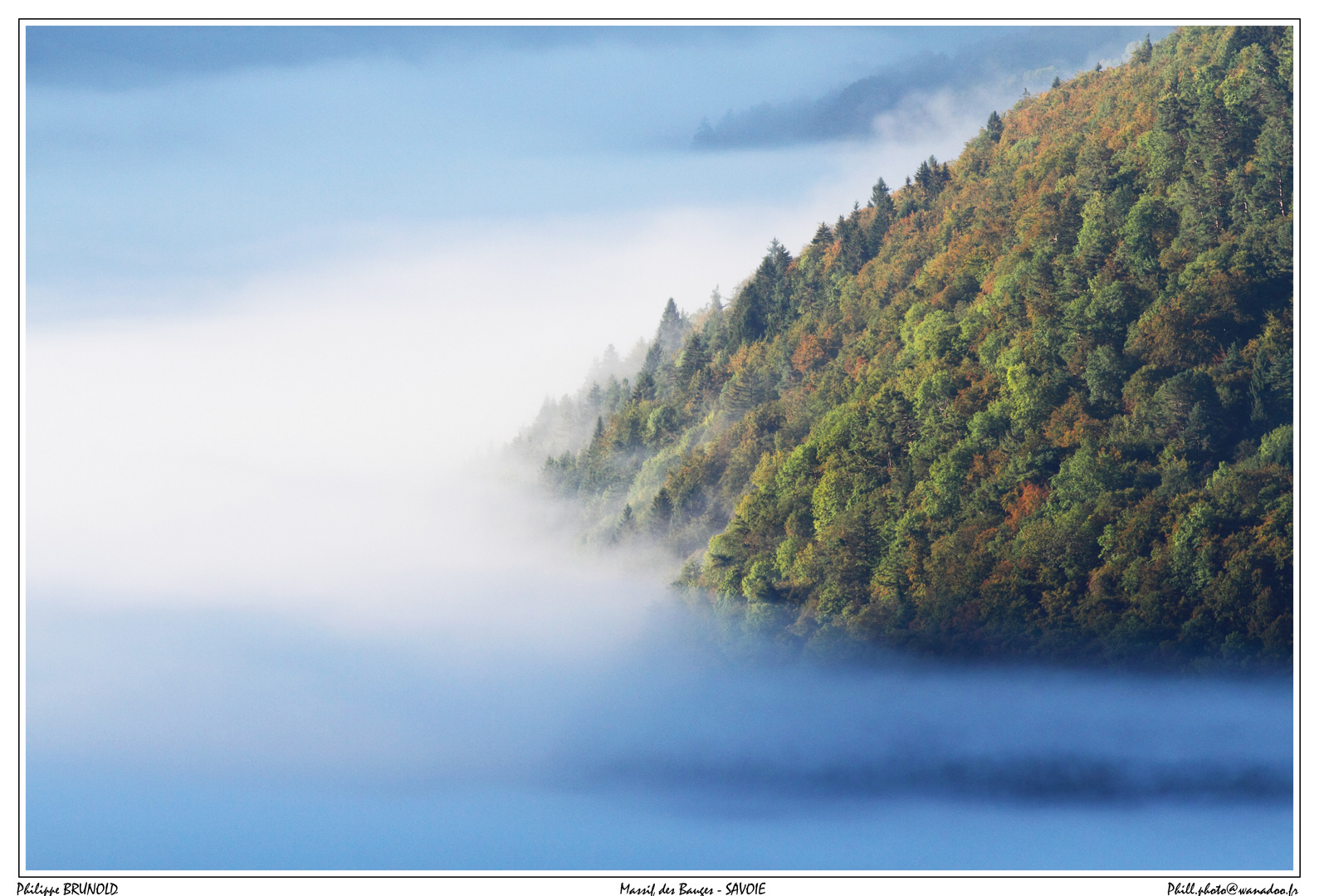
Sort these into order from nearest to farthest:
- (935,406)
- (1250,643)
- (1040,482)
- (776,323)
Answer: (1250,643) → (1040,482) → (935,406) → (776,323)

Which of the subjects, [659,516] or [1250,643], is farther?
[659,516]

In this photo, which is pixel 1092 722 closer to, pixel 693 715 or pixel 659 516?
pixel 693 715

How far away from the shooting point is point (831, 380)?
464ft

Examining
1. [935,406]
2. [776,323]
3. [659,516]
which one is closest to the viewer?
[935,406]

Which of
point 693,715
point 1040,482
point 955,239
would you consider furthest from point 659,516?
point 1040,482

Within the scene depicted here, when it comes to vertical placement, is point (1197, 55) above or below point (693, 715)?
above

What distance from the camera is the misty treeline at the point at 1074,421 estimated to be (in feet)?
335

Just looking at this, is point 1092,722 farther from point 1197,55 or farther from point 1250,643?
point 1197,55

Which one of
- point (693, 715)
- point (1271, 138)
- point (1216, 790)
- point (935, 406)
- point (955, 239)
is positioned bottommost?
point (1216, 790)

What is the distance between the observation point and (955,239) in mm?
140250

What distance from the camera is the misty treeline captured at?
102188 mm

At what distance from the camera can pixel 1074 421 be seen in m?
112

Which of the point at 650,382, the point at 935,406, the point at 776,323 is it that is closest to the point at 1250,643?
the point at 935,406

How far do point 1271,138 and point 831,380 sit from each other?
47839 mm
